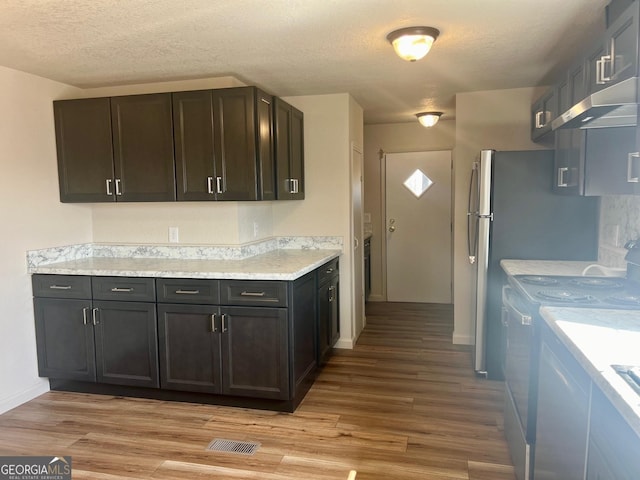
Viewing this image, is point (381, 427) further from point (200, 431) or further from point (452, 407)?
point (200, 431)

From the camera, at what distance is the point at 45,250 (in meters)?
3.42

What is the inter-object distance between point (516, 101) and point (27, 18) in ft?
11.8

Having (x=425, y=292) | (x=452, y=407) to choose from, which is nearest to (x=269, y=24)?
(x=452, y=407)

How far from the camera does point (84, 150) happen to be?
3.50 metres

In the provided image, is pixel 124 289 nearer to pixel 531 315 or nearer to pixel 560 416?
pixel 531 315

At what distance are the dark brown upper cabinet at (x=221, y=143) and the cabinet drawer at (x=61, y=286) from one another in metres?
0.93

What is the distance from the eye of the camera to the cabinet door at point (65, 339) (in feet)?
10.7

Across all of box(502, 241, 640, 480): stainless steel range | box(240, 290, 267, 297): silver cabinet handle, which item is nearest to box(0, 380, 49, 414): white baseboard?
box(240, 290, 267, 297): silver cabinet handle

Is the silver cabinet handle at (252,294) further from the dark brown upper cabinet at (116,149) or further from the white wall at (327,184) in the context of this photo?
the white wall at (327,184)

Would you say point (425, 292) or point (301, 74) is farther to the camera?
point (425, 292)

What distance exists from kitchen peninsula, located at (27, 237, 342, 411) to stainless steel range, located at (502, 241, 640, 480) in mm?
1287

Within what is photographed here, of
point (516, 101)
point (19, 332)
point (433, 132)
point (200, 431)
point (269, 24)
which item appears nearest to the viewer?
point (269, 24)

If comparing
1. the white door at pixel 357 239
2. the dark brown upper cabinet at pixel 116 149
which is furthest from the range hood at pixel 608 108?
the dark brown upper cabinet at pixel 116 149

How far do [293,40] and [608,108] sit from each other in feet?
5.71
